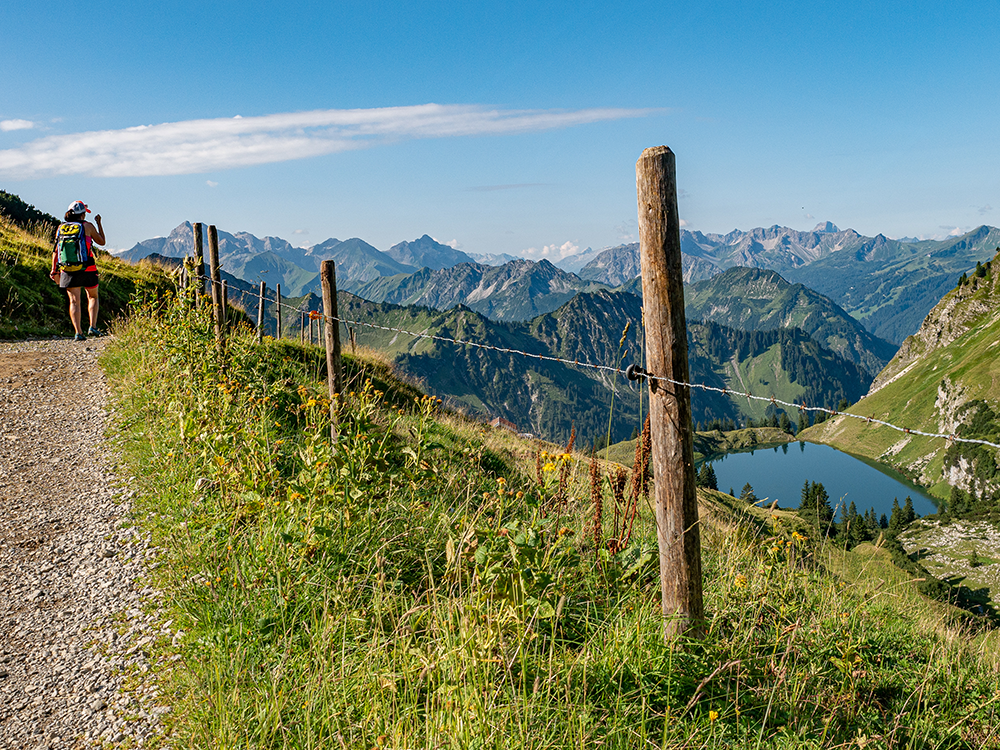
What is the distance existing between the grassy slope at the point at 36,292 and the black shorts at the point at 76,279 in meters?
1.21

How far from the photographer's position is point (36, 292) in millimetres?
24062

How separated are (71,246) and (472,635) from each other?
18492 millimetres

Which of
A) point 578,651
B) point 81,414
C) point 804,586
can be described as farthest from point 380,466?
point 81,414

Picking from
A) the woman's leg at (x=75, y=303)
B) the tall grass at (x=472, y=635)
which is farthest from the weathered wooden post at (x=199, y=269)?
the tall grass at (x=472, y=635)

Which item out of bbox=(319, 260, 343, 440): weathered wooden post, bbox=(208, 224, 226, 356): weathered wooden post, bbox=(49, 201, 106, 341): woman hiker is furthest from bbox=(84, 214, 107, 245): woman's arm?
bbox=(319, 260, 343, 440): weathered wooden post

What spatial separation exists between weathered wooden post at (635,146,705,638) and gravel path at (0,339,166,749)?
3.69 metres

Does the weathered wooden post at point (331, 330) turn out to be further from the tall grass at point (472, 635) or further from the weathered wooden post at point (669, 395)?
the weathered wooden post at point (669, 395)

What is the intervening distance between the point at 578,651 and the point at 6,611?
5121 millimetres

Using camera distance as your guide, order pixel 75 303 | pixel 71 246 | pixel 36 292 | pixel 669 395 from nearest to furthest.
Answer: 1. pixel 669 395
2. pixel 71 246
3. pixel 75 303
4. pixel 36 292

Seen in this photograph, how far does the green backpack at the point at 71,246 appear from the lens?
687 inches

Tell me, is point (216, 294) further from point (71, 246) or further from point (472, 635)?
point (472, 635)

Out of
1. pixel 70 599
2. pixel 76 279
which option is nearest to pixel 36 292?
pixel 76 279

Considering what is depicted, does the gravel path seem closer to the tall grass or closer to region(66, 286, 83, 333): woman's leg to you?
→ the tall grass

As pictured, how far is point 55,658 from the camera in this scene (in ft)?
16.9
